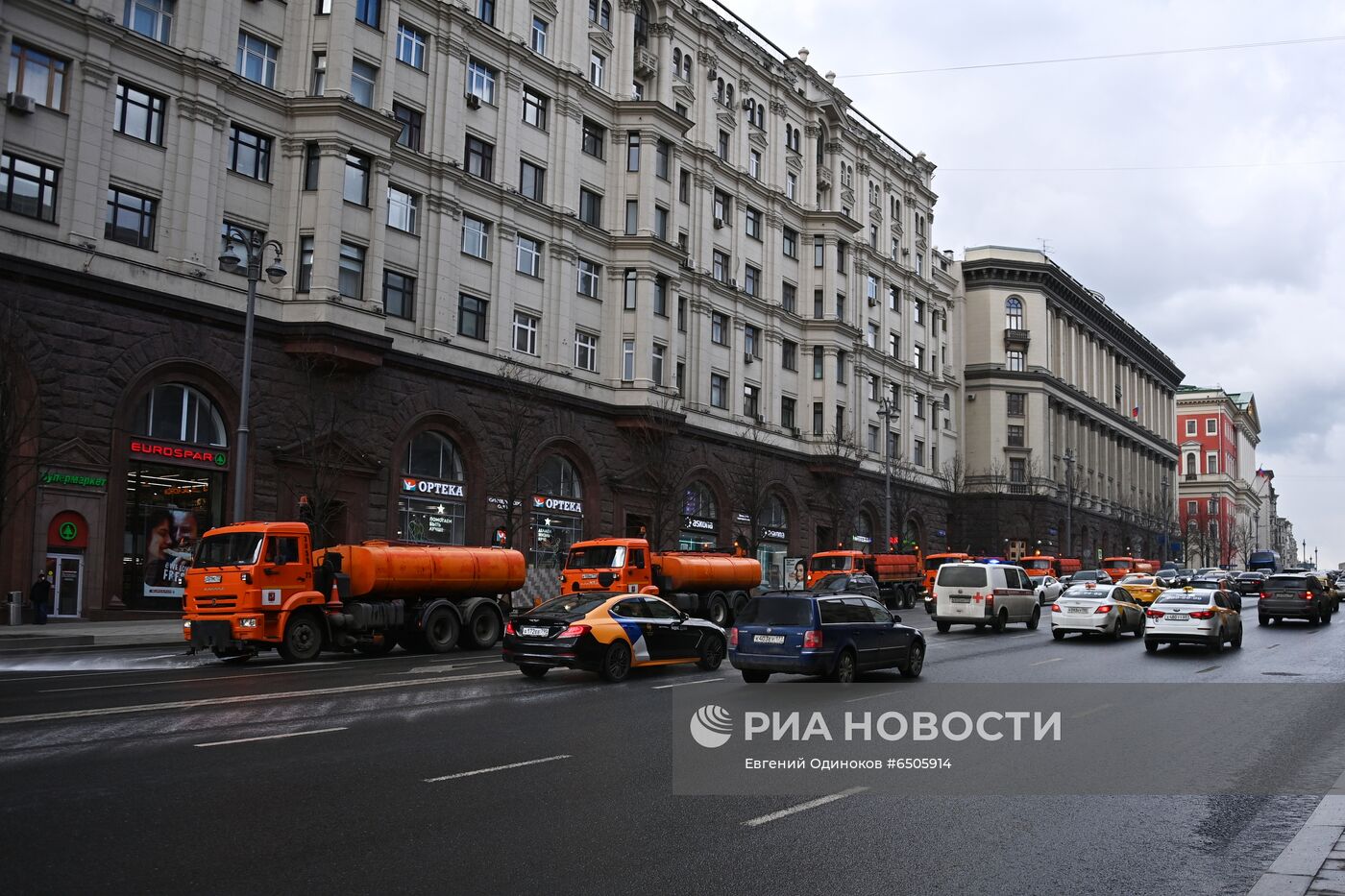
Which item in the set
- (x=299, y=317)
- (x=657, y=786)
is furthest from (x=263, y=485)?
(x=657, y=786)

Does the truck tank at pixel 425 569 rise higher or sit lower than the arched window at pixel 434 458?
lower

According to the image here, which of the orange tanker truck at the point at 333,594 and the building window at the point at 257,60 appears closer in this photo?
the orange tanker truck at the point at 333,594

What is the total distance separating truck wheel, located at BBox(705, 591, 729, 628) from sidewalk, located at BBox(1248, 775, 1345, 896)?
2580 cm

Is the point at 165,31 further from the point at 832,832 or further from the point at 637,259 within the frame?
the point at 832,832

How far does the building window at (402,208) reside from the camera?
38062mm

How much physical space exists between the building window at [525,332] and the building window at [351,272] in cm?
751

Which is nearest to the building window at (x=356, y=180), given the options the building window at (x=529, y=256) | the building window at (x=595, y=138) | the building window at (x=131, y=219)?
the building window at (x=131, y=219)

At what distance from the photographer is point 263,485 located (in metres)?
32.6

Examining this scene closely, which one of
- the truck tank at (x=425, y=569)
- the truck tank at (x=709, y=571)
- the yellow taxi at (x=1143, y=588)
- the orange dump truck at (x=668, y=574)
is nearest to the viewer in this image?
the truck tank at (x=425, y=569)

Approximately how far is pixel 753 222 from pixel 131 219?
114 ft

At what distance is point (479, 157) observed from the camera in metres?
42.3

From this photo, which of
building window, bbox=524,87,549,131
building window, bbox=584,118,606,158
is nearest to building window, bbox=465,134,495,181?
building window, bbox=524,87,549,131

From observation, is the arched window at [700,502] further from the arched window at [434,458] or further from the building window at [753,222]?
the building window at [753,222]

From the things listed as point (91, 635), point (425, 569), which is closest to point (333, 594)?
point (425, 569)
